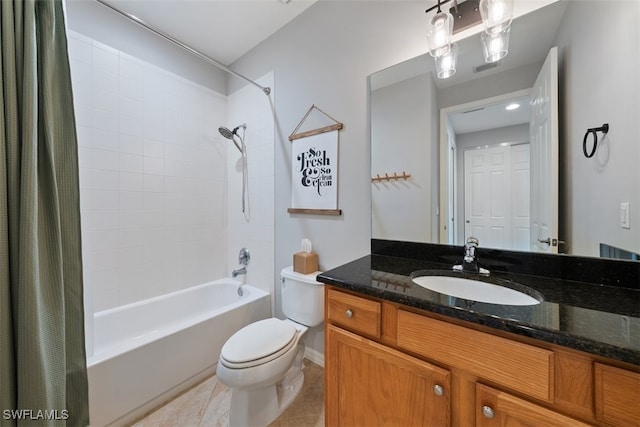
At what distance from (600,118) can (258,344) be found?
5.64ft

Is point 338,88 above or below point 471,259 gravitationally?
above

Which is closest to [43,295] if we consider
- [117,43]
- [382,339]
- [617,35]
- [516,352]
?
[382,339]

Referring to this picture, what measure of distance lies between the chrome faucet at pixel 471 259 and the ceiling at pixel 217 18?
1890mm

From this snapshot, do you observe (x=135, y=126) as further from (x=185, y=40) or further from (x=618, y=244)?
(x=618, y=244)

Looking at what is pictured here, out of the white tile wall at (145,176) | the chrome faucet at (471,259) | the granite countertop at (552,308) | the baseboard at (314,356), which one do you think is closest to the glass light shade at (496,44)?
the chrome faucet at (471,259)

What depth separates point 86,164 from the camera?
166 cm

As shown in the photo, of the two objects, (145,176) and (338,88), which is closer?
(338,88)

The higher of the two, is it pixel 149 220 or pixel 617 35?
pixel 617 35

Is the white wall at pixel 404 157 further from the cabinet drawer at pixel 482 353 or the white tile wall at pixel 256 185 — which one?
the white tile wall at pixel 256 185

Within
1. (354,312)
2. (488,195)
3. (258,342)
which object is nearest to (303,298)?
(258,342)

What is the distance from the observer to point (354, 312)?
92 centimetres

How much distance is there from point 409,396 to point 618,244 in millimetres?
903

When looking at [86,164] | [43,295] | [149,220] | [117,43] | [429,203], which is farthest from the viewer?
[149,220]

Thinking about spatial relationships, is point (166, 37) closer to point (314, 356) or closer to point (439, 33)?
point (439, 33)
